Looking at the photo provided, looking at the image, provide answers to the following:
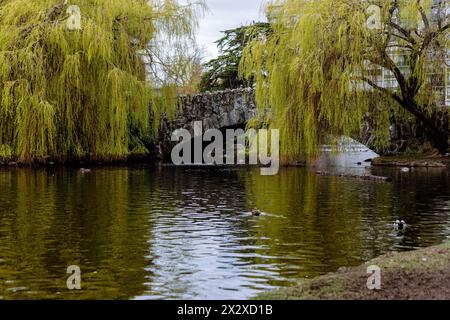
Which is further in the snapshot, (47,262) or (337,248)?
(337,248)

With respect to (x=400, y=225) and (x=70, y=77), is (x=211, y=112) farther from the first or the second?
(x=400, y=225)

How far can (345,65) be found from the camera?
28.8m

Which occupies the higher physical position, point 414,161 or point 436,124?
point 436,124

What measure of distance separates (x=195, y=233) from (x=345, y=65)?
17876 millimetres

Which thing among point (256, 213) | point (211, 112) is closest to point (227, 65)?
point (211, 112)

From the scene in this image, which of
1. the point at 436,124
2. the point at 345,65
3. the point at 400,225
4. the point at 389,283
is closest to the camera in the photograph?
the point at 389,283

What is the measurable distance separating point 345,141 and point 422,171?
3706mm

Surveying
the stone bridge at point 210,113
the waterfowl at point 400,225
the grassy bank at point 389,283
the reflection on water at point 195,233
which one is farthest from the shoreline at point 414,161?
the grassy bank at point 389,283

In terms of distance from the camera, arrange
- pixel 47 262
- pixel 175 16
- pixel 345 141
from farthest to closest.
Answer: pixel 175 16, pixel 345 141, pixel 47 262

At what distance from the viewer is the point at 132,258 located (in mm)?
10320

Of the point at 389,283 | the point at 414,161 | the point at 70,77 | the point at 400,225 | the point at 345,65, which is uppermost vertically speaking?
the point at 345,65

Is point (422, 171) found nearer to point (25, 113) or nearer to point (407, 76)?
point (407, 76)

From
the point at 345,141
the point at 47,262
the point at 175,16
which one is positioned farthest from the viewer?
the point at 175,16
